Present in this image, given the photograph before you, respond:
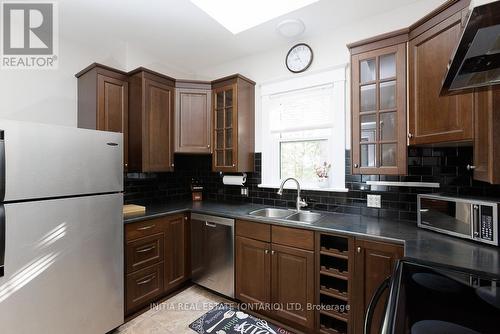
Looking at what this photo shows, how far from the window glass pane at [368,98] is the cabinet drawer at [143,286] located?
232cm

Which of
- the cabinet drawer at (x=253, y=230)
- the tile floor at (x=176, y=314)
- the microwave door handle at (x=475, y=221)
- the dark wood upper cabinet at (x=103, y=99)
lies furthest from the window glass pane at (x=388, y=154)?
the dark wood upper cabinet at (x=103, y=99)

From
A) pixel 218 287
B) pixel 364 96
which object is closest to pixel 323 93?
pixel 364 96

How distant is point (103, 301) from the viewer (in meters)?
1.80

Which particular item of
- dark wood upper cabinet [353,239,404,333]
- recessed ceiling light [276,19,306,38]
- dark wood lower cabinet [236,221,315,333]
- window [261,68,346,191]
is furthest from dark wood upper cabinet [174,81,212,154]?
dark wood upper cabinet [353,239,404,333]

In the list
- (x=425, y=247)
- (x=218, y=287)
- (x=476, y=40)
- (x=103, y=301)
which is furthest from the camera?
(x=218, y=287)

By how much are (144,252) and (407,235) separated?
212cm

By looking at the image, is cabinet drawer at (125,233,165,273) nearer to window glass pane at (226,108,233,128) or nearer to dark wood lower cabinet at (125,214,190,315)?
dark wood lower cabinet at (125,214,190,315)

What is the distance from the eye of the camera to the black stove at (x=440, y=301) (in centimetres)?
70

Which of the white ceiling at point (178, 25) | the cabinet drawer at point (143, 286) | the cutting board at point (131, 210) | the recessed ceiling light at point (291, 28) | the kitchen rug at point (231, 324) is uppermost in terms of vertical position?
the white ceiling at point (178, 25)

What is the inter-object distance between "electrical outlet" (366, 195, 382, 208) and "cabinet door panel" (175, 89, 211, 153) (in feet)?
5.90

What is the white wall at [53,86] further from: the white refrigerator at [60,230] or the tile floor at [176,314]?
the tile floor at [176,314]

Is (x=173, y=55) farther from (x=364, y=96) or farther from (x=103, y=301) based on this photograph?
(x=103, y=301)

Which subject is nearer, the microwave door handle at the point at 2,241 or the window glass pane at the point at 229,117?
the microwave door handle at the point at 2,241

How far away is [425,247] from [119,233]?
83.9 inches
